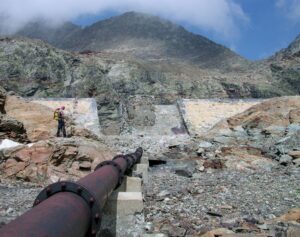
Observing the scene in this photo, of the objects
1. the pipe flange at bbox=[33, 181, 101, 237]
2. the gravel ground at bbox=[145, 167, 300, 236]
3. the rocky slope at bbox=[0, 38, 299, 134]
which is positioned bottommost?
the gravel ground at bbox=[145, 167, 300, 236]

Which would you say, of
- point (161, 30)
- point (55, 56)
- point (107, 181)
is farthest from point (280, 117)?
point (161, 30)

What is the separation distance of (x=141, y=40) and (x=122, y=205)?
113285mm

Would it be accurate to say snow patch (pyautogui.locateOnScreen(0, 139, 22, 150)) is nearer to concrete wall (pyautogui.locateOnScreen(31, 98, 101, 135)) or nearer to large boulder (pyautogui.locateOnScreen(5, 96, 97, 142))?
large boulder (pyautogui.locateOnScreen(5, 96, 97, 142))

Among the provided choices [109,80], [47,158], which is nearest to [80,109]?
[47,158]

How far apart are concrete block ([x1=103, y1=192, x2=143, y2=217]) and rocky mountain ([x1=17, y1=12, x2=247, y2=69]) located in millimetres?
85132

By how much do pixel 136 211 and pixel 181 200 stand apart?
2.93m

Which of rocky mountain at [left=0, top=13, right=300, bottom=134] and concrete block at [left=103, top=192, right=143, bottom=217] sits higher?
rocky mountain at [left=0, top=13, right=300, bottom=134]

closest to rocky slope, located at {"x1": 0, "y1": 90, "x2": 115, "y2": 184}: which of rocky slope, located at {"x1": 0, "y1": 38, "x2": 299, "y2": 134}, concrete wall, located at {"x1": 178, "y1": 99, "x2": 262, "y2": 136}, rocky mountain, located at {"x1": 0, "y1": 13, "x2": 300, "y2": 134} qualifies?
concrete wall, located at {"x1": 178, "y1": 99, "x2": 262, "y2": 136}

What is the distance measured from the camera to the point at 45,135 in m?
16.5

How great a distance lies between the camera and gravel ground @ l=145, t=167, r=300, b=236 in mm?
7919

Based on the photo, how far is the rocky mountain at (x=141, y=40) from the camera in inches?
4006

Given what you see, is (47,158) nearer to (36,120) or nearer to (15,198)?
(15,198)

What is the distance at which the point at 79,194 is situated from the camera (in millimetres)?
3270

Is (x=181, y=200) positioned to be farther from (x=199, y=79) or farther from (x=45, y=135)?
(x=199, y=79)
